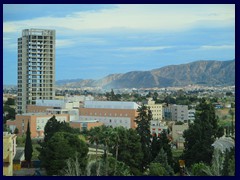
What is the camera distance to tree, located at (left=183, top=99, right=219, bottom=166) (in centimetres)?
775

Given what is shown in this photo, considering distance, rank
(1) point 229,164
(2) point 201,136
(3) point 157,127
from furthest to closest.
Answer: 1. (3) point 157,127
2. (2) point 201,136
3. (1) point 229,164

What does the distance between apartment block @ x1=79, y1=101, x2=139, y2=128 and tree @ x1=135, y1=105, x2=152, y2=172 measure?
0.15 m

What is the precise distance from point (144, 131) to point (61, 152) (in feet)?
6.65

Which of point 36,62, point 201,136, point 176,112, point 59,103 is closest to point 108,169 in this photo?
point 201,136

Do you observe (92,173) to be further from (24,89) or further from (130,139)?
(24,89)

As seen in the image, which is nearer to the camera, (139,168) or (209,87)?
(139,168)

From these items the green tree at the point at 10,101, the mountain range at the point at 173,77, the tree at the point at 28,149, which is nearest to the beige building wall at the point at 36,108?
the green tree at the point at 10,101

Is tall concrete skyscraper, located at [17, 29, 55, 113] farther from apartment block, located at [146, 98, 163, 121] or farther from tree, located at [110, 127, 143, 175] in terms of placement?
apartment block, located at [146, 98, 163, 121]

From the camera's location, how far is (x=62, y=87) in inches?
352

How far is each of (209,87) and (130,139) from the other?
3.15m

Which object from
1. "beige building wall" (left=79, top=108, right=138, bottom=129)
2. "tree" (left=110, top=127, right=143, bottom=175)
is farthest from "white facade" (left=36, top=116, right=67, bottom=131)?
"tree" (left=110, top=127, right=143, bottom=175)

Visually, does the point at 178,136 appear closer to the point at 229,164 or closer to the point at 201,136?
the point at 201,136

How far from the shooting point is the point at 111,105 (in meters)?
8.48
